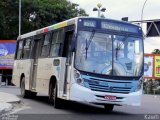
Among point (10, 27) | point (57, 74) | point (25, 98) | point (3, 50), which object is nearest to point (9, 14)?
point (10, 27)

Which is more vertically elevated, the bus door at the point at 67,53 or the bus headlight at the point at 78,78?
the bus door at the point at 67,53

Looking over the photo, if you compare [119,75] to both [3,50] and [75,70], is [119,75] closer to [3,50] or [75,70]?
[75,70]

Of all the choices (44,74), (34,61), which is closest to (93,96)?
(44,74)

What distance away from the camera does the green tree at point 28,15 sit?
56441 mm

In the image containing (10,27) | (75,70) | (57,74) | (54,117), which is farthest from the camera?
(10,27)

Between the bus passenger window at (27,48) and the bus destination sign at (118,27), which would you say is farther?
the bus passenger window at (27,48)

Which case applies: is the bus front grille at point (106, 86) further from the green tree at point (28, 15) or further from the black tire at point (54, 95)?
the green tree at point (28, 15)

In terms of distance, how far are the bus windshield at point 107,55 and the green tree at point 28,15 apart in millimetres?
A: 40074

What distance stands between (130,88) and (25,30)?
44.2 m

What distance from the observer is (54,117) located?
14117 millimetres

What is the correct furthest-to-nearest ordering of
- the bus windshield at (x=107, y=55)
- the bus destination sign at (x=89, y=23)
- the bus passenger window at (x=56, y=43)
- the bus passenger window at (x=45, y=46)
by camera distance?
the bus passenger window at (x=45, y=46), the bus passenger window at (x=56, y=43), the bus destination sign at (x=89, y=23), the bus windshield at (x=107, y=55)

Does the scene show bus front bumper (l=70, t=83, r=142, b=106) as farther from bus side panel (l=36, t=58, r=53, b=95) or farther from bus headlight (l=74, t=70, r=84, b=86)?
bus side panel (l=36, t=58, r=53, b=95)

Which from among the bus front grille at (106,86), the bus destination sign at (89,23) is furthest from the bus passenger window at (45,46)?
the bus front grille at (106,86)

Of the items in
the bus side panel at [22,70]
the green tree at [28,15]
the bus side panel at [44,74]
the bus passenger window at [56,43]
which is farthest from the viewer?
the green tree at [28,15]
